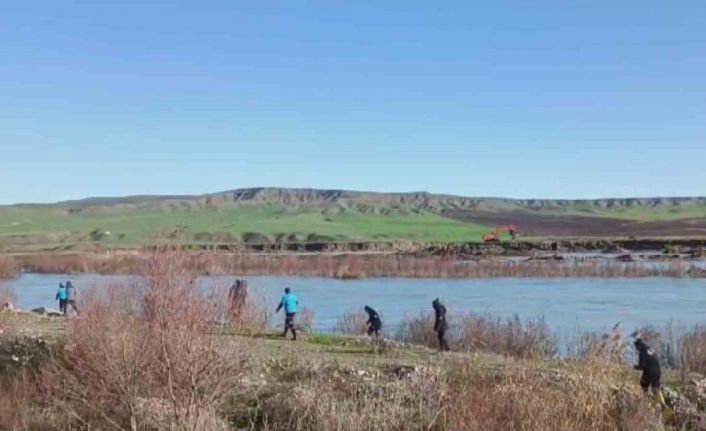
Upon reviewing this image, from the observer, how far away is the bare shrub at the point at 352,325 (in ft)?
109

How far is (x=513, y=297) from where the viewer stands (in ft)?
157

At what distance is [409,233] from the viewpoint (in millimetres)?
140000

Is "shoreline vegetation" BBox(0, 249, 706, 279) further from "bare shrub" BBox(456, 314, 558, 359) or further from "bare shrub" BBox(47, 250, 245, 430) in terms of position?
"bare shrub" BBox(47, 250, 245, 430)

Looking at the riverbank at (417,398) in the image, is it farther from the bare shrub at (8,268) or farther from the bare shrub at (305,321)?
the bare shrub at (8,268)

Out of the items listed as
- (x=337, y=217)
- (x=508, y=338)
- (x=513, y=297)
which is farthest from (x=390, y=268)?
(x=337, y=217)

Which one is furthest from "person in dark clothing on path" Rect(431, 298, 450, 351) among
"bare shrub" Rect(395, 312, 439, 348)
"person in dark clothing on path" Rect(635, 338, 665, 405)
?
"person in dark clothing on path" Rect(635, 338, 665, 405)

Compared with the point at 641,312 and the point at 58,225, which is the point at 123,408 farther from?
the point at 58,225

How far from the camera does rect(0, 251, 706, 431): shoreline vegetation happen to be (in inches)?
564

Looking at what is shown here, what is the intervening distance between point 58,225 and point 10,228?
26.7ft

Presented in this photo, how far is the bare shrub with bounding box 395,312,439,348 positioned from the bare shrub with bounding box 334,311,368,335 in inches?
61.2

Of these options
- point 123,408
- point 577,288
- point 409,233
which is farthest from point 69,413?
point 409,233

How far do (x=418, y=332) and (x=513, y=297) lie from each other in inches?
704

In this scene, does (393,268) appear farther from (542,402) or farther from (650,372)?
(542,402)

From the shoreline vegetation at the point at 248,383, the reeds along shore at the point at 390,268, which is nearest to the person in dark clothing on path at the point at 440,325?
the shoreline vegetation at the point at 248,383
